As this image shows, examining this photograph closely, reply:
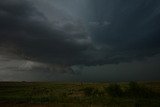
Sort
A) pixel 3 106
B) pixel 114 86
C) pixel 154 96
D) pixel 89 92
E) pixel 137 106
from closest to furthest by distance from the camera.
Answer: pixel 3 106
pixel 137 106
pixel 154 96
pixel 114 86
pixel 89 92

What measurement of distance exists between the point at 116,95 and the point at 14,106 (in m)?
32.2

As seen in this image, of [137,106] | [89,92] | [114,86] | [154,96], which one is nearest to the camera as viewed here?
[137,106]

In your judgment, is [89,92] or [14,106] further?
[89,92]

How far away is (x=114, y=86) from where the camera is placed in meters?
62.3

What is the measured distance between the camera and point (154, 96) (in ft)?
191

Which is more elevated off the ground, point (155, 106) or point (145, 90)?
point (145, 90)

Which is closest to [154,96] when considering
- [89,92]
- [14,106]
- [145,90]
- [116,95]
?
[145,90]

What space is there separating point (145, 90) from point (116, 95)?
768cm

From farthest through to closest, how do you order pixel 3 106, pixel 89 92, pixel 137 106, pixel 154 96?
pixel 89 92 → pixel 154 96 → pixel 137 106 → pixel 3 106

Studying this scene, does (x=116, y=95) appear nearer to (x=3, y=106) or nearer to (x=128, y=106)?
(x=128, y=106)

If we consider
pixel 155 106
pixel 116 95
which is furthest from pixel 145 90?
pixel 155 106

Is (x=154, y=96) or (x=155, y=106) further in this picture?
(x=154, y=96)

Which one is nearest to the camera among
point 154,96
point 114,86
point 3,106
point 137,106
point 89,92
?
point 3,106

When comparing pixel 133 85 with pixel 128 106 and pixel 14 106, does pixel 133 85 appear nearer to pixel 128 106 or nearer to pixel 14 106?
pixel 128 106
